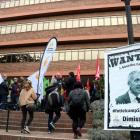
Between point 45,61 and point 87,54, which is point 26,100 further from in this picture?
point 87,54

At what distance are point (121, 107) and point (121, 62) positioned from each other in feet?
2.36

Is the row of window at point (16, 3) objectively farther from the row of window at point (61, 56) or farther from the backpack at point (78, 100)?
the backpack at point (78, 100)

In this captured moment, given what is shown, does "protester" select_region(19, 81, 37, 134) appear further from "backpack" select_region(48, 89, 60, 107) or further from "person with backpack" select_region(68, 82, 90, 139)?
"person with backpack" select_region(68, 82, 90, 139)

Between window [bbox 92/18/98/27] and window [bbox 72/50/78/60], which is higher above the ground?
window [bbox 92/18/98/27]

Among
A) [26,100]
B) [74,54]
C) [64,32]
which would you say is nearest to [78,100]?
[26,100]

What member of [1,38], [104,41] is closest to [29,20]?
[1,38]

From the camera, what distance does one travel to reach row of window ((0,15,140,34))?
20.7m

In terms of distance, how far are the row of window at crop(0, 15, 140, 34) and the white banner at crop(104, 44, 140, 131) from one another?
61.8 ft

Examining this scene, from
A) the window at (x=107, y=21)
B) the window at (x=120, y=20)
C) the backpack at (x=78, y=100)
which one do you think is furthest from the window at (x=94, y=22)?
the backpack at (x=78, y=100)

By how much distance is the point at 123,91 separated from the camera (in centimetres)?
273

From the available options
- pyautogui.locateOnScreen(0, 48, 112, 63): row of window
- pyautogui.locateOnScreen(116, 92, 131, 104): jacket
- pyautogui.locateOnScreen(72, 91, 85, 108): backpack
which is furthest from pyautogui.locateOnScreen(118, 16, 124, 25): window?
pyautogui.locateOnScreen(116, 92, 131, 104): jacket

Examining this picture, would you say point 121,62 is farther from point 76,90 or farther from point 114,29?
point 114,29

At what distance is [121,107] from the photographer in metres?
2.70

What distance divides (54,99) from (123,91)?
11.3 ft
